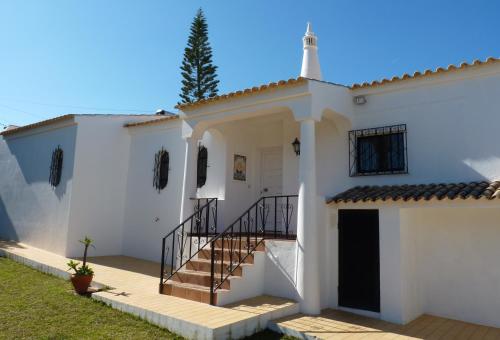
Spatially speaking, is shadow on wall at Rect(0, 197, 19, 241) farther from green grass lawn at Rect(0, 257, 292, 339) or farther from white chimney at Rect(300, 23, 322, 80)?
white chimney at Rect(300, 23, 322, 80)

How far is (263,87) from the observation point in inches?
326

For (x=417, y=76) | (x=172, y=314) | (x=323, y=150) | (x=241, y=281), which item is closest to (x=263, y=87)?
(x=323, y=150)

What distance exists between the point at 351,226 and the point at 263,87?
3505 millimetres

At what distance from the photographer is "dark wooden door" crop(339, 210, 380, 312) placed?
7257 millimetres

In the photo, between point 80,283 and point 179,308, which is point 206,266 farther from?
point 80,283

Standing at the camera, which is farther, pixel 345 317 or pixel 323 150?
pixel 323 150

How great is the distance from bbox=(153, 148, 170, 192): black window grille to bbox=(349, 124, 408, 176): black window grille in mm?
A: 6408

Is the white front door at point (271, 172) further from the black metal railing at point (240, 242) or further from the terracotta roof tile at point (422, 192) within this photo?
the terracotta roof tile at point (422, 192)

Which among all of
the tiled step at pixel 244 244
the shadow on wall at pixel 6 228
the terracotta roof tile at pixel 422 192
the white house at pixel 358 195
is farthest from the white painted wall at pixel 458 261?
the shadow on wall at pixel 6 228

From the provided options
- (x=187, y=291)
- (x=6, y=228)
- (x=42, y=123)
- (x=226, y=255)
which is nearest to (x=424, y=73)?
(x=226, y=255)

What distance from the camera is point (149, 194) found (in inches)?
510

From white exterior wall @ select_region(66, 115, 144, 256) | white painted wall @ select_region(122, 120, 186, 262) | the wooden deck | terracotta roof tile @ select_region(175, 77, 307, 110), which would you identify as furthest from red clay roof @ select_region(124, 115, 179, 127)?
the wooden deck

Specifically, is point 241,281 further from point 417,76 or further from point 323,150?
point 417,76

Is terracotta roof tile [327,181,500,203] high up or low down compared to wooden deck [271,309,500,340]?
up
